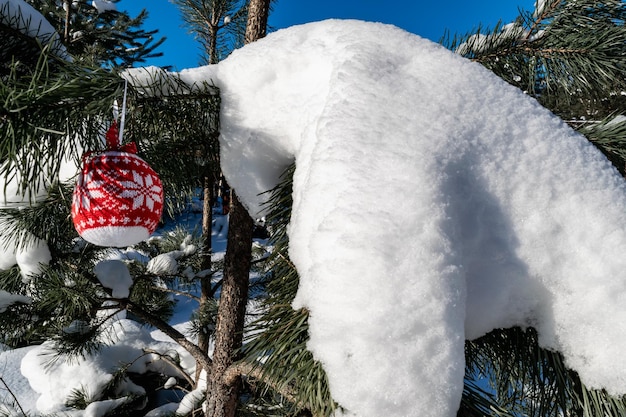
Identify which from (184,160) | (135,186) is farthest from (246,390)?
(135,186)

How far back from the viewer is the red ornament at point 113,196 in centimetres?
52

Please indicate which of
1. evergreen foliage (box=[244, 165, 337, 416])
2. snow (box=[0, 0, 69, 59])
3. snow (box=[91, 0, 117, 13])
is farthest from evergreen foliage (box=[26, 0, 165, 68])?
evergreen foliage (box=[244, 165, 337, 416])

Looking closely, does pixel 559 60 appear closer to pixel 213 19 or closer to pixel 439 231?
pixel 439 231

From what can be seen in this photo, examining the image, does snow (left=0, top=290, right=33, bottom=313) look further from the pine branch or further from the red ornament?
the red ornament

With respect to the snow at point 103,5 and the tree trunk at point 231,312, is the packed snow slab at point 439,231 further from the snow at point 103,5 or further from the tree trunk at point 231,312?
the snow at point 103,5

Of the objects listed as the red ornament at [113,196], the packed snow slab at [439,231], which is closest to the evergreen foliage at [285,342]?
the packed snow slab at [439,231]

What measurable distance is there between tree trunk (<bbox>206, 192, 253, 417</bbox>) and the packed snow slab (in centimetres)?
49

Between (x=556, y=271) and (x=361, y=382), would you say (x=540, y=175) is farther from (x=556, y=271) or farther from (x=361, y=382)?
(x=361, y=382)

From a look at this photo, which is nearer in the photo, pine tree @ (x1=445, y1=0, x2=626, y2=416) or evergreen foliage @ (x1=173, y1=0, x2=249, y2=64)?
pine tree @ (x1=445, y1=0, x2=626, y2=416)

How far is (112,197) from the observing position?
52cm

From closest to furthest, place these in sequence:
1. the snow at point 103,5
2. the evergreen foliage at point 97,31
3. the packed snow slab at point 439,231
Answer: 1. the packed snow slab at point 439,231
2. the evergreen foliage at point 97,31
3. the snow at point 103,5

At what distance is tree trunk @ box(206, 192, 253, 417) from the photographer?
36.0 inches

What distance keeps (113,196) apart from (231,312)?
1.67 ft

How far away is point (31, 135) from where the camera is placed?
1.48 feet
